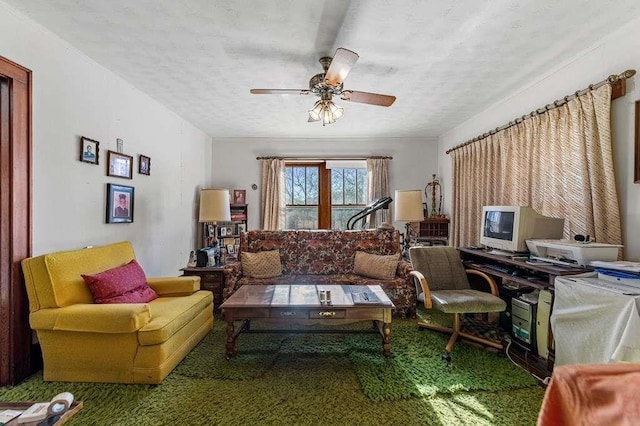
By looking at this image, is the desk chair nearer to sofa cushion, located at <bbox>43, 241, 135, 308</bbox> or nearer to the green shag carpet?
the green shag carpet

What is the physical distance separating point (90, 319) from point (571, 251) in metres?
3.26

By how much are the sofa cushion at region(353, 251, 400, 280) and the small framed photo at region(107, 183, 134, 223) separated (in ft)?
8.26

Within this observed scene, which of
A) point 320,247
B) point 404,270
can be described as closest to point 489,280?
point 404,270

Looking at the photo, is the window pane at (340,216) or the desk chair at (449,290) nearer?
the desk chair at (449,290)

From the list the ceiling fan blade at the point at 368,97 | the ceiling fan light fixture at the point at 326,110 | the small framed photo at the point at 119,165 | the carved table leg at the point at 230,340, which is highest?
the ceiling fan blade at the point at 368,97

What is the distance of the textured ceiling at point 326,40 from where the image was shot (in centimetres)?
200

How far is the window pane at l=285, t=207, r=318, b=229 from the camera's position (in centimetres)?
569

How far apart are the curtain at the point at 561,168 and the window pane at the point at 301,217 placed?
2657 mm

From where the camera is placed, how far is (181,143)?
4.44m

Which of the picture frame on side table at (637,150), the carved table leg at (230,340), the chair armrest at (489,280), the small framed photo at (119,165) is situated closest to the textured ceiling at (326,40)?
the picture frame on side table at (637,150)

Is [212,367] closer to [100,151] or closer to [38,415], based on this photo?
[38,415]

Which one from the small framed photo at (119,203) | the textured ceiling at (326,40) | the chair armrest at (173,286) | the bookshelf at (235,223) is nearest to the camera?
the textured ceiling at (326,40)

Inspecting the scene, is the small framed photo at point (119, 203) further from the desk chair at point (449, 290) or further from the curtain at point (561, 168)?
the curtain at point (561, 168)

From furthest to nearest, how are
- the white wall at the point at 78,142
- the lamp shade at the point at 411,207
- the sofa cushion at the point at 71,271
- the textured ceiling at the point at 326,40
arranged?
the lamp shade at the point at 411,207 → the white wall at the point at 78,142 → the sofa cushion at the point at 71,271 → the textured ceiling at the point at 326,40
